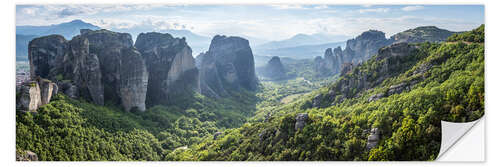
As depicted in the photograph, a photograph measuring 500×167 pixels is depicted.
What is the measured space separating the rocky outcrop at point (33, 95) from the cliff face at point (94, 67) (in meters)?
4.03

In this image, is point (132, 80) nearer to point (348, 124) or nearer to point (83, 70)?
point (83, 70)

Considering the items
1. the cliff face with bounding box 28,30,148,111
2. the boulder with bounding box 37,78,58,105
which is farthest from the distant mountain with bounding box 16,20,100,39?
the boulder with bounding box 37,78,58,105

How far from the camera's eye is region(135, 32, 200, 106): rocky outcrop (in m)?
32.3

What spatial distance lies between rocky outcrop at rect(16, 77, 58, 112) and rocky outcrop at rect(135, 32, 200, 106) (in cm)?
1426

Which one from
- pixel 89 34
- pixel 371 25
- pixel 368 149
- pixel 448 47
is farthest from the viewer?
pixel 89 34

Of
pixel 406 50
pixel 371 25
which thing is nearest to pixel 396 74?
pixel 406 50

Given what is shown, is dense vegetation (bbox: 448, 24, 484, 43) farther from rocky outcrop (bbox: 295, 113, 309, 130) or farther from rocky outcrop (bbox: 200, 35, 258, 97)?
rocky outcrop (bbox: 200, 35, 258, 97)

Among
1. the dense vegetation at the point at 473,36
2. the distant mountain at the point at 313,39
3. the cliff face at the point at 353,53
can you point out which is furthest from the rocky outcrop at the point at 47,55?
the cliff face at the point at 353,53

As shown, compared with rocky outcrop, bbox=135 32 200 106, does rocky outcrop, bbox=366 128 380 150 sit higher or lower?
lower

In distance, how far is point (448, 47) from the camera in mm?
15305

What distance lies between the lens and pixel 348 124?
1292 centimetres

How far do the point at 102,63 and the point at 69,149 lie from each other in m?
13.2

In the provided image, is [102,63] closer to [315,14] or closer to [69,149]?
[69,149]

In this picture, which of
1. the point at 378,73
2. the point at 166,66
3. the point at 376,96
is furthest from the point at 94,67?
the point at 378,73
